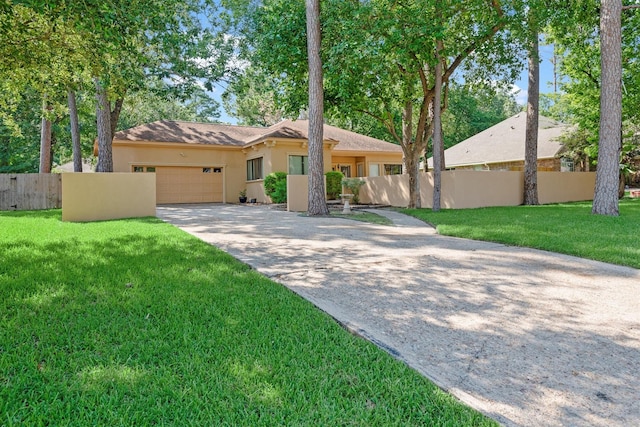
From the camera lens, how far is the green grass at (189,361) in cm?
189

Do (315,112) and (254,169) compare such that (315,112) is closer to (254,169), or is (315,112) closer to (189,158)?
(254,169)

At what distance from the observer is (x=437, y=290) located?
13.3ft

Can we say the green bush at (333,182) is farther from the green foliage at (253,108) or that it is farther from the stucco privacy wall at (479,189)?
the green foliage at (253,108)

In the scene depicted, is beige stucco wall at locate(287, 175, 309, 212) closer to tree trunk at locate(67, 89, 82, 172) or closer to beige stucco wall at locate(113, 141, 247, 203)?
beige stucco wall at locate(113, 141, 247, 203)

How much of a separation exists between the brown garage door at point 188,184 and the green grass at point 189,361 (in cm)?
1710

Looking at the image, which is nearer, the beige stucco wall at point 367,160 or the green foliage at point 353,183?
the green foliage at point 353,183

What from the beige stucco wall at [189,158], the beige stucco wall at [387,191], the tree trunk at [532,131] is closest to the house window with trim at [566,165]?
the tree trunk at [532,131]

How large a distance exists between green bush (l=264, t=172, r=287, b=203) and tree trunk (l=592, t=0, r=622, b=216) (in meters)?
11.3

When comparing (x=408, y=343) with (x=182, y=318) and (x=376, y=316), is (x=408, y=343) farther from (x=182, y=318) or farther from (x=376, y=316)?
(x=182, y=318)

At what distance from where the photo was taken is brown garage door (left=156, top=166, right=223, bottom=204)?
2064 cm

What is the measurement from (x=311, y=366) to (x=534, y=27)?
13.3 meters

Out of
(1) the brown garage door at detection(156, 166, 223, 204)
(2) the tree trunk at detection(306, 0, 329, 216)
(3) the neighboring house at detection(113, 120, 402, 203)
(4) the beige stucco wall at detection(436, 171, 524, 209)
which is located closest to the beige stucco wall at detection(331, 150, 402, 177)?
(3) the neighboring house at detection(113, 120, 402, 203)

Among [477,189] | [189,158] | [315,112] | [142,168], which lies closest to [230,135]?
[189,158]

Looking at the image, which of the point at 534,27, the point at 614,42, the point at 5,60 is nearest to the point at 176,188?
the point at 5,60
